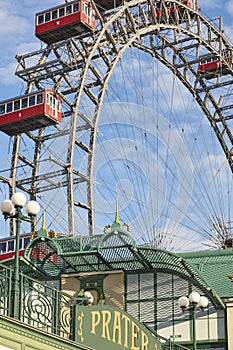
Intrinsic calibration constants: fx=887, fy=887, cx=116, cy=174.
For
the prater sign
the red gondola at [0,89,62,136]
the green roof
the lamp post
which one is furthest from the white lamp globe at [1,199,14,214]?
the red gondola at [0,89,62,136]

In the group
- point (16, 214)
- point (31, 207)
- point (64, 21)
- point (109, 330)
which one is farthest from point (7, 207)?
point (64, 21)

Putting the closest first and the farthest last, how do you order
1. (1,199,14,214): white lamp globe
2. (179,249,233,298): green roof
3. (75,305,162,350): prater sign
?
(1,199,14,214): white lamp globe
(75,305,162,350): prater sign
(179,249,233,298): green roof

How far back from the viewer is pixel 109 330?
21422 millimetres

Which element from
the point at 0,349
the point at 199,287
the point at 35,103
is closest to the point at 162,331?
the point at 199,287

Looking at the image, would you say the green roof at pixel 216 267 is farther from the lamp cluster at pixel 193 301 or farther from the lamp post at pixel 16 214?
the lamp post at pixel 16 214

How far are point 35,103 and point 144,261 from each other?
2614 cm

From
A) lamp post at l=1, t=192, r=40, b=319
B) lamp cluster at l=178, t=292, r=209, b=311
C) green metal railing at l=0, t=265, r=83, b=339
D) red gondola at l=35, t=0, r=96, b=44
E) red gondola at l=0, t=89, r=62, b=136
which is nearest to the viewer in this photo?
lamp post at l=1, t=192, r=40, b=319

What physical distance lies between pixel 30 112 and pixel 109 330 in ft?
119

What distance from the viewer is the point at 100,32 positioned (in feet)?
186

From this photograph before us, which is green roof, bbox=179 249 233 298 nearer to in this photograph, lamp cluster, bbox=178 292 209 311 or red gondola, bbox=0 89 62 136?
lamp cluster, bbox=178 292 209 311

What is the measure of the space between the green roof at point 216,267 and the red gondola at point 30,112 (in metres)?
23.3

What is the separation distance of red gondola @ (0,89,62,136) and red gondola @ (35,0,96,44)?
4.26 meters

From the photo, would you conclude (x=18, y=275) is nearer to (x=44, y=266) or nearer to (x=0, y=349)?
(x=0, y=349)

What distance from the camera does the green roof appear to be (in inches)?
1265
